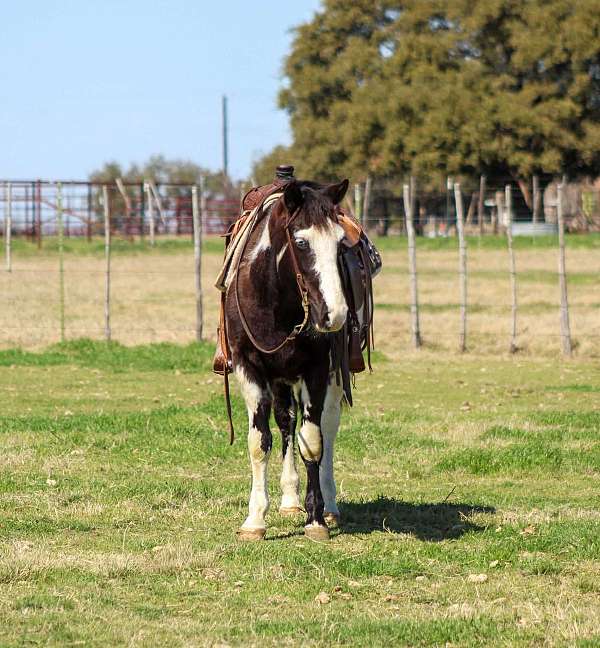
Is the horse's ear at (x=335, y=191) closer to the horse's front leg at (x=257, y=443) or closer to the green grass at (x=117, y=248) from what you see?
Result: the horse's front leg at (x=257, y=443)

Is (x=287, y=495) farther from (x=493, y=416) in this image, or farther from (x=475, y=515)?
(x=493, y=416)

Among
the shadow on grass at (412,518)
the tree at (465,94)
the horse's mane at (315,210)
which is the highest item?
the tree at (465,94)

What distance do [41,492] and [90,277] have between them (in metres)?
27.2

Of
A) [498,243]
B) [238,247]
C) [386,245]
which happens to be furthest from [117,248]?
[238,247]

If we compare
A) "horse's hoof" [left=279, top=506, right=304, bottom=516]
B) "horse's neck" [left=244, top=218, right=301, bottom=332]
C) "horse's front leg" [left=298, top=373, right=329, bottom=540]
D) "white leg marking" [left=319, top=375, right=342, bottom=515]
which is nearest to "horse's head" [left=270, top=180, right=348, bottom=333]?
"horse's neck" [left=244, top=218, right=301, bottom=332]

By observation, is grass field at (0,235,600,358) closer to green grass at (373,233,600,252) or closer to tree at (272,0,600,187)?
green grass at (373,233,600,252)

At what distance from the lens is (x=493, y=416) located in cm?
1374

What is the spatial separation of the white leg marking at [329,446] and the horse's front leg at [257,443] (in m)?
0.51

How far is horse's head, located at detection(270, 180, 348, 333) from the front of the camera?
24.5ft

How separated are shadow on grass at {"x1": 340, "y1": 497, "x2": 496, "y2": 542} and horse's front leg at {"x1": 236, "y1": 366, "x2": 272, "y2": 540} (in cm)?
60

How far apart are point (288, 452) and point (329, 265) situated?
1.91 metres

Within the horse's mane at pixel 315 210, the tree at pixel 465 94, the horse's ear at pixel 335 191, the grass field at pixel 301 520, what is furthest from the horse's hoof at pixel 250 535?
the tree at pixel 465 94

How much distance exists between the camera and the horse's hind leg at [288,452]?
898 centimetres

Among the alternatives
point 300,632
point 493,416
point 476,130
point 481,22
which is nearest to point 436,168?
point 476,130
